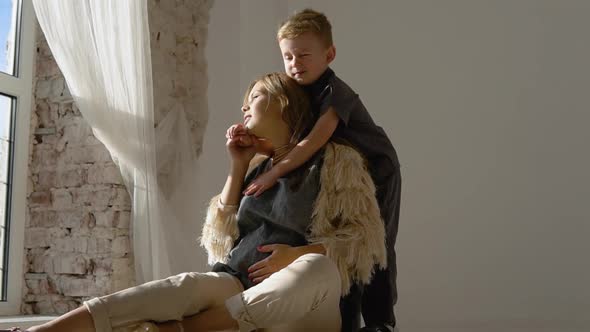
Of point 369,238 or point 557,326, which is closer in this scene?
point 369,238

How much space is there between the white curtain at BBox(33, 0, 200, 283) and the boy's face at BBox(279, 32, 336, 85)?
42.3 inches

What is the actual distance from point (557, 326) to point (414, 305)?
769 millimetres

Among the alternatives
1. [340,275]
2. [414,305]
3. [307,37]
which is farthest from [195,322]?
[414,305]

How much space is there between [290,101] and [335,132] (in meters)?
0.16

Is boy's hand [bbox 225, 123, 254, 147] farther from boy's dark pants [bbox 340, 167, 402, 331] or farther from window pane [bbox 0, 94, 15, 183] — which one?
window pane [bbox 0, 94, 15, 183]

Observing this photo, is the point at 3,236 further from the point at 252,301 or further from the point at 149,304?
the point at 252,301

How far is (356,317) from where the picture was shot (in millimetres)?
2020

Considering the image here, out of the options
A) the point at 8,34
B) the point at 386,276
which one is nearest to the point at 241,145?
the point at 386,276

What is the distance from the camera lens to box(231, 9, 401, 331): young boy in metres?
1.96

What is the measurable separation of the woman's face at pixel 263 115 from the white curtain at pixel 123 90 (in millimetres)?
1059

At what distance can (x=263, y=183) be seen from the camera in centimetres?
195

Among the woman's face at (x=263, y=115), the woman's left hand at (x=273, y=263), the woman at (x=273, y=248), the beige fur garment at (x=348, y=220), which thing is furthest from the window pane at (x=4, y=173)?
the beige fur garment at (x=348, y=220)

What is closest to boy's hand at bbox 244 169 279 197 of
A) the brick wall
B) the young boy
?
the young boy

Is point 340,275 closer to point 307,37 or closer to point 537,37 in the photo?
point 307,37
